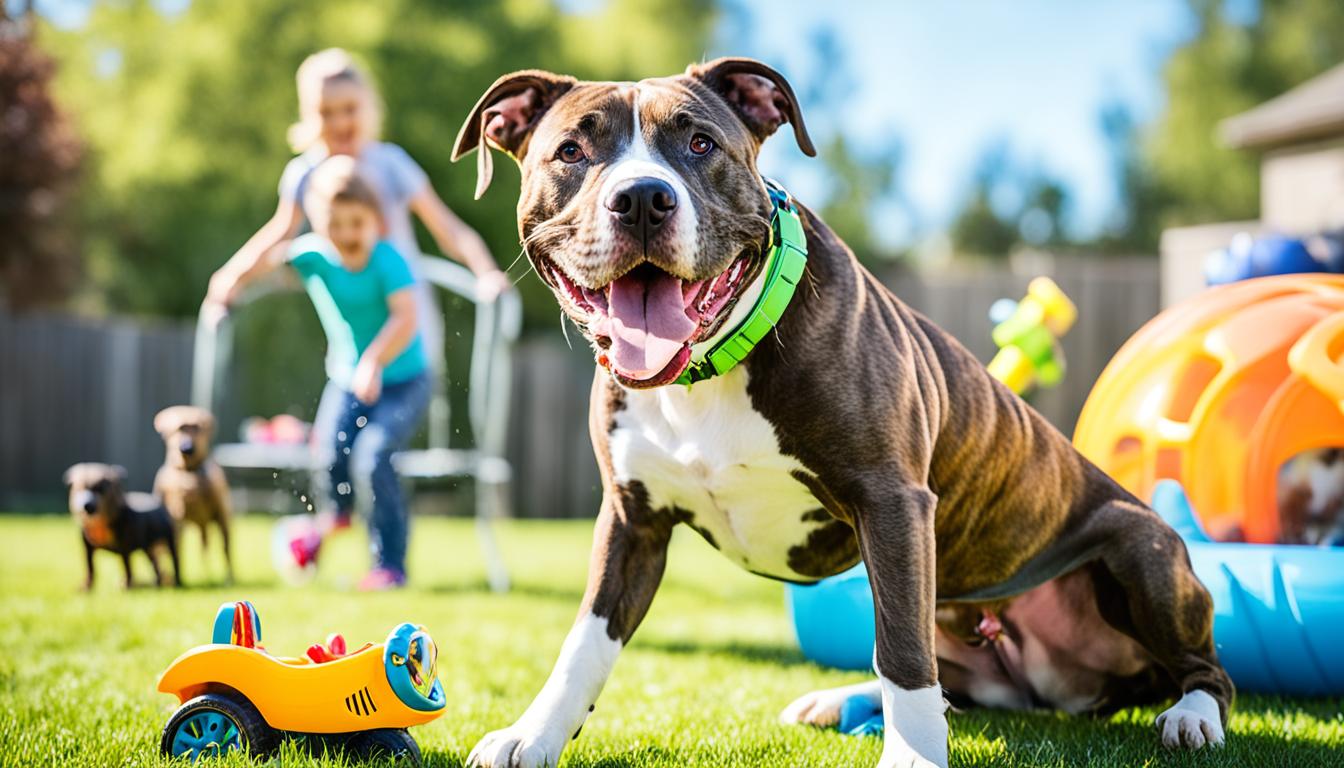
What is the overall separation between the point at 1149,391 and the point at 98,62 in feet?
63.7

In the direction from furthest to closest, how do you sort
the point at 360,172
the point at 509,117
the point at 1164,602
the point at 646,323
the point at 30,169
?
the point at 30,169 → the point at 360,172 → the point at 1164,602 → the point at 509,117 → the point at 646,323

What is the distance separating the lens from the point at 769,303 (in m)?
2.53

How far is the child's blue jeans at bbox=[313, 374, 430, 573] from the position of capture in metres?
5.73

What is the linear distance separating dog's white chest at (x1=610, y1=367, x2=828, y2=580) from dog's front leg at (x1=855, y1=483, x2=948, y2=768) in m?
0.21

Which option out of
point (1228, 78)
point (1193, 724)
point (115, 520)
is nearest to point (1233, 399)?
point (1193, 724)

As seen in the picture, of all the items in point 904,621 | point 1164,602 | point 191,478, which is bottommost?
point 191,478

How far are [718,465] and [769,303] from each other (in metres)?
0.36

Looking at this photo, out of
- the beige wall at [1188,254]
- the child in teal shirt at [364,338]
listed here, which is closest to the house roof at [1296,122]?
the beige wall at [1188,254]

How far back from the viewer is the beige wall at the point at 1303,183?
12844mm

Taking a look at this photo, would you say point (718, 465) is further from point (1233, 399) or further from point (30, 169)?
point (30, 169)

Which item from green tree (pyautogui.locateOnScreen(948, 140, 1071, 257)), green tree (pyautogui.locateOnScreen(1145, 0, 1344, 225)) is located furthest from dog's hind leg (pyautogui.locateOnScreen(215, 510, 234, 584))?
green tree (pyautogui.locateOnScreen(948, 140, 1071, 257))

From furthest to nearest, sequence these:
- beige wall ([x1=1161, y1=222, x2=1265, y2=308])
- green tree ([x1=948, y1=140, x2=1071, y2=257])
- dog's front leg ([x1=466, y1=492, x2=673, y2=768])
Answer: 1. green tree ([x1=948, y1=140, x2=1071, y2=257])
2. beige wall ([x1=1161, y1=222, x2=1265, y2=308])
3. dog's front leg ([x1=466, y1=492, x2=673, y2=768])

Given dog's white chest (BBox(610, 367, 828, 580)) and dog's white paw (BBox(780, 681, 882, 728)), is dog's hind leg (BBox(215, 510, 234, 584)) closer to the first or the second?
dog's white paw (BBox(780, 681, 882, 728))

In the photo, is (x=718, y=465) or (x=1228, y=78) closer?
(x=718, y=465)
